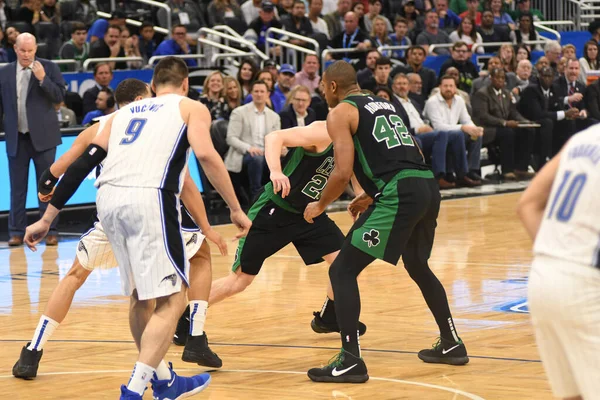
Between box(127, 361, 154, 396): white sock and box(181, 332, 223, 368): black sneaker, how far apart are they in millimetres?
1088

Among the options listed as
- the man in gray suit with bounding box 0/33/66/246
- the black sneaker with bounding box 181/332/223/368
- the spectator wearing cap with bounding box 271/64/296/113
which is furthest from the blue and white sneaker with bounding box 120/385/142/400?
the spectator wearing cap with bounding box 271/64/296/113

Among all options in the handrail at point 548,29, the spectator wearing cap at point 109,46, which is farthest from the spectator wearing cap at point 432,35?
the spectator wearing cap at point 109,46

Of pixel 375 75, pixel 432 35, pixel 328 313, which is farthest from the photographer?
pixel 432 35

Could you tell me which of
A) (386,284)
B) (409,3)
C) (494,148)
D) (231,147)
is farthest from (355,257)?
(409,3)

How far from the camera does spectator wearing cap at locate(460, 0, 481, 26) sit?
22.6 metres

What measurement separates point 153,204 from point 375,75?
452 inches

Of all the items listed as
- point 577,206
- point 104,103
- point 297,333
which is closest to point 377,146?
point 297,333

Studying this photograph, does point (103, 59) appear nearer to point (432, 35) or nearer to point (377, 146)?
point (432, 35)

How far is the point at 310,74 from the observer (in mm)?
17234

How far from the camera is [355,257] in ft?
21.4

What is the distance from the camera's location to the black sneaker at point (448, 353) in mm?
6828

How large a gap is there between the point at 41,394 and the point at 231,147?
29.6 ft

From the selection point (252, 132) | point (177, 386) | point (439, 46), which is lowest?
point (252, 132)

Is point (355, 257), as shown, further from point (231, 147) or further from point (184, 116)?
point (231, 147)
